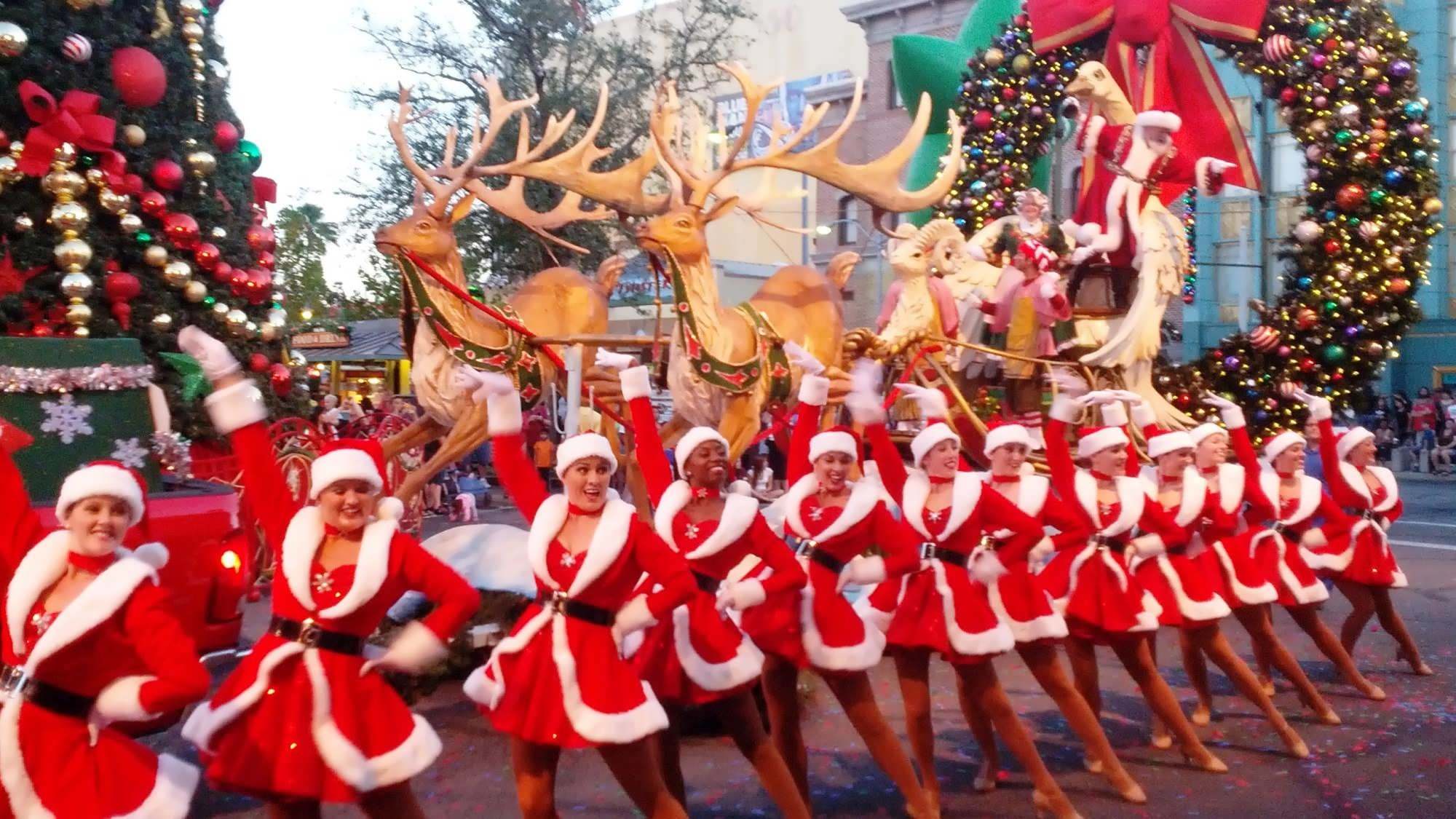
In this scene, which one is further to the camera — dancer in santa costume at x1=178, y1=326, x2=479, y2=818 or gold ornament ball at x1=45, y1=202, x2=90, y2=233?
gold ornament ball at x1=45, y1=202, x2=90, y2=233

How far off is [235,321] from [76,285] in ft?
4.60

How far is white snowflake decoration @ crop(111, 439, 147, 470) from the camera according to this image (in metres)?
6.37

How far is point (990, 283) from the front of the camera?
11102 mm

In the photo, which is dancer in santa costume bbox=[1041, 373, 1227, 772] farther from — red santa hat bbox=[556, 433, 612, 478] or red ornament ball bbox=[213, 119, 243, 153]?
red ornament ball bbox=[213, 119, 243, 153]

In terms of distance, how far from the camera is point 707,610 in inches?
187

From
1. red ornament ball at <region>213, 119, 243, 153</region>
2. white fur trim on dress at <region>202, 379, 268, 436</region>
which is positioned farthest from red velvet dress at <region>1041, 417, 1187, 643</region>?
red ornament ball at <region>213, 119, 243, 153</region>

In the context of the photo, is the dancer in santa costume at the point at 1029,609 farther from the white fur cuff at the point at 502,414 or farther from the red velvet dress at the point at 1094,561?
the white fur cuff at the point at 502,414

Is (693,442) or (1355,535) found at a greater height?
(693,442)

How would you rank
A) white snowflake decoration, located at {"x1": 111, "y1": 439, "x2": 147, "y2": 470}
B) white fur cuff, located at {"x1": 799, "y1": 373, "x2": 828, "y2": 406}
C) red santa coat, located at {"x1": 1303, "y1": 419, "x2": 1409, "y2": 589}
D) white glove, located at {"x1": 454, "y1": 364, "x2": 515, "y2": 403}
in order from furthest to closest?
red santa coat, located at {"x1": 1303, "y1": 419, "x2": 1409, "y2": 589} < white snowflake decoration, located at {"x1": 111, "y1": 439, "x2": 147, "y2": 470} < white fur cuff, located at {"x1": 799, "y1": 373, "x2": 828, "y2": 406} < white glove, located at {"x1": 454, "y1": 364, "x2": 515, "y2": 403}

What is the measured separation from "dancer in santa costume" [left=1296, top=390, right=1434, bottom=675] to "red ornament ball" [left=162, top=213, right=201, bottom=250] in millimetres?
8099

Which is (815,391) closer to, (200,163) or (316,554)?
(316,554)

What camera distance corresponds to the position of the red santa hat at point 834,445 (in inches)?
210

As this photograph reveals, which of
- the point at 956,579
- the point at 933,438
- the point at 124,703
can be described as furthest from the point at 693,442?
the point at 124,703

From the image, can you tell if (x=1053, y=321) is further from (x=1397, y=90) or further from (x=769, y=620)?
(x=769, y=620)
